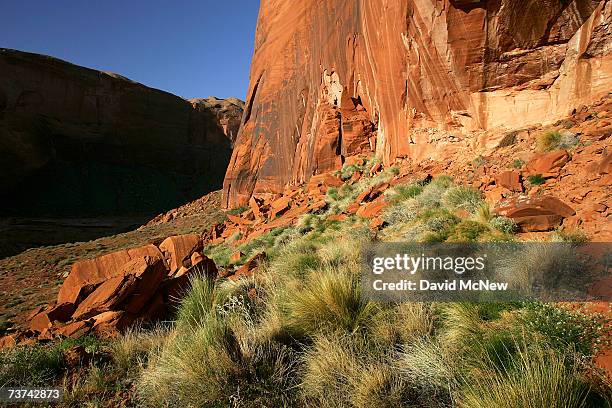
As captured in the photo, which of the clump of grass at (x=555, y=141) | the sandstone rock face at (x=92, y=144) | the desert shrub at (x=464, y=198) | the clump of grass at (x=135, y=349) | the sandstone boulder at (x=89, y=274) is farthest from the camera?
the sandstone rock face at (x=92, y=144)

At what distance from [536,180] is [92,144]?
5618 cm

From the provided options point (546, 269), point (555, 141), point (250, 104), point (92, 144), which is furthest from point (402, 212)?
point (92, 144)

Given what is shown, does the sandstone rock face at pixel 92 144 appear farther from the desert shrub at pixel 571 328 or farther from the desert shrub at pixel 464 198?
the desert shrub at pixel 571 328

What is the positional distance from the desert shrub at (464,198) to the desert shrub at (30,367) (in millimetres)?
6306

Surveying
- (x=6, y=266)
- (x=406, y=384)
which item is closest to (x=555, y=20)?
(x=406, y=384)

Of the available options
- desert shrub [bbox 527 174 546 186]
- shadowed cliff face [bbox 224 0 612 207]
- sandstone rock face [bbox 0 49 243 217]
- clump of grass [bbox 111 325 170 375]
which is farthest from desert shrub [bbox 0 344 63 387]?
sandstone rock face [bbox 0 49 243 217]

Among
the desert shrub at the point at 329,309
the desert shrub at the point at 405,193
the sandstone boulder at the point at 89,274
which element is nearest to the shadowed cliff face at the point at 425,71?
the desert shrub at the point at 405,193

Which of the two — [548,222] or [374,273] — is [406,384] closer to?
[374,273]

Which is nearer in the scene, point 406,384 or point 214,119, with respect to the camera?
point 406,384

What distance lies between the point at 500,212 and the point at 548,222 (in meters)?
0.81

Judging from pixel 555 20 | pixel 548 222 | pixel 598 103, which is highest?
pixel 555 20

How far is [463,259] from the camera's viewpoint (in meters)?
4.43

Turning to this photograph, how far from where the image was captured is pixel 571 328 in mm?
2586

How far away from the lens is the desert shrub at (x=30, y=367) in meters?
3.34
